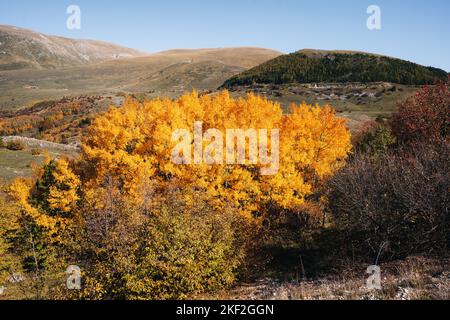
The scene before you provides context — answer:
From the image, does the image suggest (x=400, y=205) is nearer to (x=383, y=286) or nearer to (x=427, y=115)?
(x=383, y=286)

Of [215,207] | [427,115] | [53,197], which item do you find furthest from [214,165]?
[427,115]

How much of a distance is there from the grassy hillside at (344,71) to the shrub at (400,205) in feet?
458

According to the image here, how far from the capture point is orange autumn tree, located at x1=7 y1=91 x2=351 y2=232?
27547 mm

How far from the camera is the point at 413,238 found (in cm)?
2234

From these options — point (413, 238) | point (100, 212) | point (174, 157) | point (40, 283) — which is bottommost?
point (40, 283)

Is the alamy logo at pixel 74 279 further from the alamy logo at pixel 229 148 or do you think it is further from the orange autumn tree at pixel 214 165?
the alamy logo at pixel 229 148

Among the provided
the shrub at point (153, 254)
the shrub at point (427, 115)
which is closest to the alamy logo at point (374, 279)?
the shrub at point (153, 254)

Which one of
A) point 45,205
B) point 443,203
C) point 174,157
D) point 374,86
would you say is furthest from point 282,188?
point 374,86

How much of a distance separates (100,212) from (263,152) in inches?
535

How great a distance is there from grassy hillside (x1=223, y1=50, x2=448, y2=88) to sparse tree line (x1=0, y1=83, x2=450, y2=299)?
125640 millimetres

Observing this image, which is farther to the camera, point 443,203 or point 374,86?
point 374,86

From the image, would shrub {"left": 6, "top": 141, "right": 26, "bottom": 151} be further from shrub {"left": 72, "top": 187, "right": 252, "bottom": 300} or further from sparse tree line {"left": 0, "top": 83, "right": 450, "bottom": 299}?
shrub {"left": 72, "top": 187, "right": 252, "bottom": 300}

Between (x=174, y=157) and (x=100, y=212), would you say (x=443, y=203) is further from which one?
(x=100, y=212)

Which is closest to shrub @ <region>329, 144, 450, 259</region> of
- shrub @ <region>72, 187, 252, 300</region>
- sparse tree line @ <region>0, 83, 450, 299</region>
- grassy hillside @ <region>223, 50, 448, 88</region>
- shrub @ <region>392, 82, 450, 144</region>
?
sparse tree line @ <region>0, 83, 450, 299</region>
